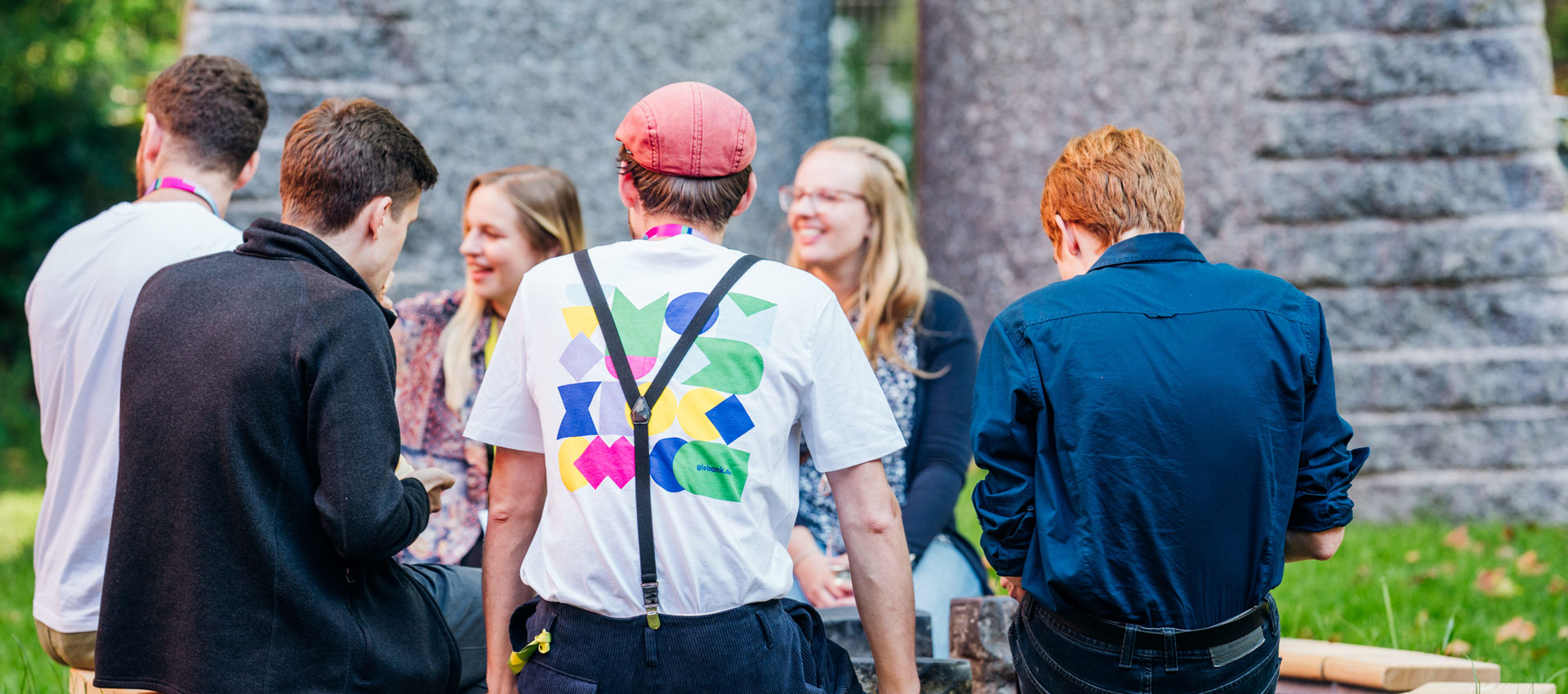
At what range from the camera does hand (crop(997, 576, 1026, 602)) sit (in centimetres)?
236

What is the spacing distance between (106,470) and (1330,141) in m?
5.64

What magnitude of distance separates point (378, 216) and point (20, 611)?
13.1 ft

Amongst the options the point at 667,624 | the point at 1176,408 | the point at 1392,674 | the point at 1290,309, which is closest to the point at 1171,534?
the point at 1176,408

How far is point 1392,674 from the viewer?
304cm

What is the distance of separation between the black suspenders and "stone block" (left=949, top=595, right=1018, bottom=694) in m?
1.34

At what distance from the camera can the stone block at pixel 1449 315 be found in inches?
243

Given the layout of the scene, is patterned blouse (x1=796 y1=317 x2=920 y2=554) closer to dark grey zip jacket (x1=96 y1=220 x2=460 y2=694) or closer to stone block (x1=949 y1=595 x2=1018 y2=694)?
stone block (x1=949 y1=595 x2=1018 y2=694)

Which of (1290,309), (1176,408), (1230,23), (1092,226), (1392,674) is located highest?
(1230,23)

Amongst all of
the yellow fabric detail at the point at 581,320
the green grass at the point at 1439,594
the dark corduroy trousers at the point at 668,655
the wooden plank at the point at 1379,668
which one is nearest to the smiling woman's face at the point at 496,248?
the yellow fabric detail at the point at 581,320

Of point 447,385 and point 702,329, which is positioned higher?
point 702,329

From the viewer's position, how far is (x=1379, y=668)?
10.0ft

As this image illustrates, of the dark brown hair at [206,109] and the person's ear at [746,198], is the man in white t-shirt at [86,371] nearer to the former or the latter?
the dark brown hair at [206,109]

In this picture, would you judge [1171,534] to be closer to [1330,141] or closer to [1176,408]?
[1176,408]

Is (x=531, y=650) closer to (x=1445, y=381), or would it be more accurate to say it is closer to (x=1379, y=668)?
(x=1379, y=668)
